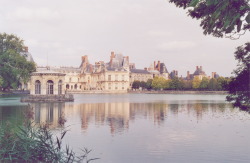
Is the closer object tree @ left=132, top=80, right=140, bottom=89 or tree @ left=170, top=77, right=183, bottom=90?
tree @ left=170, top=77, right=183, bottom=90

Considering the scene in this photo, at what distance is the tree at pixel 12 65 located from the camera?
3928 cm

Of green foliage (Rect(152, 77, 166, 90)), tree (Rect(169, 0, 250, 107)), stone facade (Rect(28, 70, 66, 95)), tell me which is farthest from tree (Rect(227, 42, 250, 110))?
green foliage (Rect(152, 77, 166, 90))

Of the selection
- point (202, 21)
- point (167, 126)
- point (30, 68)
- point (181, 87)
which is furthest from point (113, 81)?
point (202, 21)

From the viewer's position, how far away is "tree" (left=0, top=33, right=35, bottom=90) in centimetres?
3928

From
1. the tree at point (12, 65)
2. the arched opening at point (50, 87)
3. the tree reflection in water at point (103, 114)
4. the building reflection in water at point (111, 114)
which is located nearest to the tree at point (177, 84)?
the tree at point (12, 65)

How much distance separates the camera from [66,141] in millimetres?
11375

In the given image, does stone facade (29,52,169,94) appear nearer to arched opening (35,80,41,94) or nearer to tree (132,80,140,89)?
tree (132,80,140,89)

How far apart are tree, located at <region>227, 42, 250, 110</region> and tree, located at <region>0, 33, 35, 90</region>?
32.6 meters

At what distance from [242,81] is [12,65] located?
36.4 meters

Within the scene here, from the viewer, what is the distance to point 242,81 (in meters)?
9.72

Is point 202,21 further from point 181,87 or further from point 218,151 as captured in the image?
point 181,87

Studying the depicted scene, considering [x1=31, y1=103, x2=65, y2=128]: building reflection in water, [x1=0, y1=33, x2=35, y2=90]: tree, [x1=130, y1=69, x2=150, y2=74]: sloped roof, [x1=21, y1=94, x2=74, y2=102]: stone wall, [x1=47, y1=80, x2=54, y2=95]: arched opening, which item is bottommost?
[x1=31, y1=103, x2=65, y2=128]: building reflection in water

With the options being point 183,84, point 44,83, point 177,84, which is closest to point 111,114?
point 44,83

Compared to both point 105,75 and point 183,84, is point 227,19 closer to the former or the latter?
point 183,84
